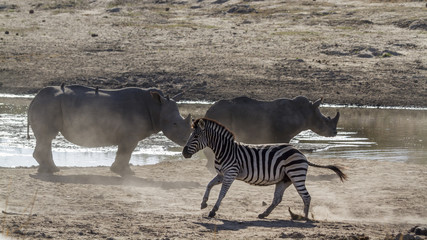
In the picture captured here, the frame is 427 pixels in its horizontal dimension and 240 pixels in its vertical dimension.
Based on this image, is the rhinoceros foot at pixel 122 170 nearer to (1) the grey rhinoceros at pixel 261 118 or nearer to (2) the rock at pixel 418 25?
(1) the grey rhinoceros at pixel 261 118

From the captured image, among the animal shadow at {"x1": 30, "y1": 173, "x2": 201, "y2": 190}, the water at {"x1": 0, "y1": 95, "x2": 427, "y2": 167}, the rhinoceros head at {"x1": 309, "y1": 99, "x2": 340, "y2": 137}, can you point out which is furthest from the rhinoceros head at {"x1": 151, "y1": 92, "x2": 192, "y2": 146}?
the rhinoceros head at {"x1": 309, "y1": 99, "x2": 340, "y2": 137}

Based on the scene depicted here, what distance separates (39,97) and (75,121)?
75 centimetres

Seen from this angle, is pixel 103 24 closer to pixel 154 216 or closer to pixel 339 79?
pixel 339 79

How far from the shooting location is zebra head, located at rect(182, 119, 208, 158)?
10219mm

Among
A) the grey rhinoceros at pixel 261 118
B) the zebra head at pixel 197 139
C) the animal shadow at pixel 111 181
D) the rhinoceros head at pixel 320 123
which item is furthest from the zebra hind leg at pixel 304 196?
the rhinoceros head at pixel 320 123

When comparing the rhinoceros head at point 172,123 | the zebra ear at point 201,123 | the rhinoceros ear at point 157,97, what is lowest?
the rhinoceros head at point 172,123

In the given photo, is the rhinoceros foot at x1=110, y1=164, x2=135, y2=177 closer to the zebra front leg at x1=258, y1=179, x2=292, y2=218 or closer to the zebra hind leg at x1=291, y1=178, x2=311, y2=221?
the zebra front leg at x1=258, y1=179, x2=292, y2=218

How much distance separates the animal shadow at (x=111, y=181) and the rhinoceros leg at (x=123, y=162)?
35cm

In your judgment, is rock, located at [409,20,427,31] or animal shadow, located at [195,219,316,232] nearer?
animal shadow, located at [195,219,316,232]

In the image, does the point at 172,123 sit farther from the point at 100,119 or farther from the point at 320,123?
the point at 320,123

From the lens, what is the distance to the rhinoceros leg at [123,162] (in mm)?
13523

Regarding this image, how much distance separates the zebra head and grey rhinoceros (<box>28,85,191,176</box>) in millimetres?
3536

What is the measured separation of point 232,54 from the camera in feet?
100

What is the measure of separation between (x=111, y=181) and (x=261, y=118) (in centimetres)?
376
